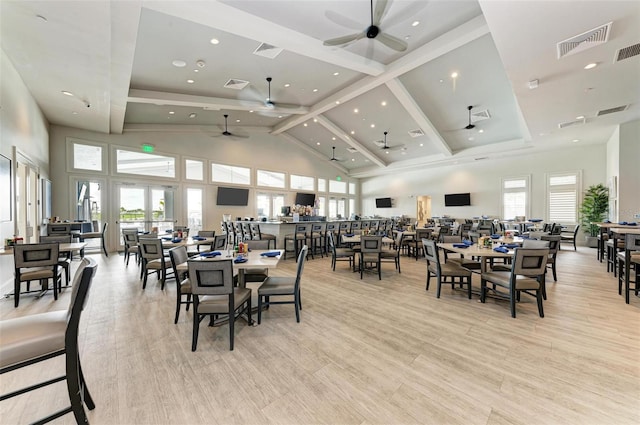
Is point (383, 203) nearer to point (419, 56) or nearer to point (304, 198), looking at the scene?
point (304, 198)

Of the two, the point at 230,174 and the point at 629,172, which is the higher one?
the point at 230,174

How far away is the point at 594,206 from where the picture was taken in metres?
8.68

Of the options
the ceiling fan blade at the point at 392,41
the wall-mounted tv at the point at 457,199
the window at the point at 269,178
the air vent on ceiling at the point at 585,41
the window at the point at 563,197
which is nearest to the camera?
the air vent on ceiling at the point at 585,41

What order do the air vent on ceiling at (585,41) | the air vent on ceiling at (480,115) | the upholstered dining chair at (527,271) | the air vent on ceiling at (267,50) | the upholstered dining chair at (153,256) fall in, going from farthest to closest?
the air vent on ceiling at (480,115) → the air vent on ceiling at (267,50) → the upholstered dining chair at (153,256) → the air vent on ceiling at (585,41) → the upholstered dining chair at (527,271)

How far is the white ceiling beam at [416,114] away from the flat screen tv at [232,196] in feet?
23.4

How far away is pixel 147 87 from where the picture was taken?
663 cm

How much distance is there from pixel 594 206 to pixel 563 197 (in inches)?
49.8

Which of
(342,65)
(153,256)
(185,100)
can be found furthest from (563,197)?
(185,100)

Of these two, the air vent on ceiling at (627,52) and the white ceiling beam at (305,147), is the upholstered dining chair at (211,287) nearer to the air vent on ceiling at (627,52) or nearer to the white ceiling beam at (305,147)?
the air vent on ceiling at (627,52)

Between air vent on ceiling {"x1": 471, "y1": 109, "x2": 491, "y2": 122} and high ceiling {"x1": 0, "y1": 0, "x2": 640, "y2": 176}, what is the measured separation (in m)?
0.06

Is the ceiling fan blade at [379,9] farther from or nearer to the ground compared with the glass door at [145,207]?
farther from the ground

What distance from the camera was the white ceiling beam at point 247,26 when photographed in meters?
3.57

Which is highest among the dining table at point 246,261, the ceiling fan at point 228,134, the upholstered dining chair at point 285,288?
the ceiling fan at point 228,134

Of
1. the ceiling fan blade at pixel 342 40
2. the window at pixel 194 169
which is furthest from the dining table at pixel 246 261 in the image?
the window at pixel 194 169
